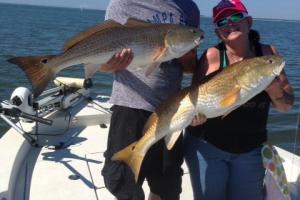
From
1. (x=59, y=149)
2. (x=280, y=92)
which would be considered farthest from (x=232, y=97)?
(x=59, y=149)

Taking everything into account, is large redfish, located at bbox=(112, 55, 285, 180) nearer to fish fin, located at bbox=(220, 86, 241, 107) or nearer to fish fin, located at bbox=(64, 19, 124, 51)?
fish fin, located at bbox=(220, 86, 241, 107)

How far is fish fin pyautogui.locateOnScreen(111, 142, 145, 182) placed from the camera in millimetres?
2998

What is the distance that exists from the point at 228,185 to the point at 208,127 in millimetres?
446

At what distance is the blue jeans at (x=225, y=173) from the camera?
10.5ft

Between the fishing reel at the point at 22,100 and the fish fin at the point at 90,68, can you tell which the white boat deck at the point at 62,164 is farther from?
the fish fin at the point at 90,68

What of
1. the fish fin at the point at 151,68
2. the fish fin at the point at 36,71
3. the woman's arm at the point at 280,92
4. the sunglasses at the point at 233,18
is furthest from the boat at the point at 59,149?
the sunglasses at the point at 233,18

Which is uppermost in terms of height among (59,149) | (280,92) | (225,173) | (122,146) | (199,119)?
(280,92)

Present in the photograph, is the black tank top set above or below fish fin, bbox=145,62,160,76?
below

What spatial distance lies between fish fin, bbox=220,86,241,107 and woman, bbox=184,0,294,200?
37cm

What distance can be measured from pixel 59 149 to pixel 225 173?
2523 mm

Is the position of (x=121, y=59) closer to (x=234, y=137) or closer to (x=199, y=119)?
(x=199, y=119)

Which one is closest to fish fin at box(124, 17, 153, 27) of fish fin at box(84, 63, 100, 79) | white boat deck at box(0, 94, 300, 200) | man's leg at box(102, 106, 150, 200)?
fish fin at box(84, 63, 100, 79)

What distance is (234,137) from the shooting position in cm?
317

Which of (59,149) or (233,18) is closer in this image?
(233,18)
